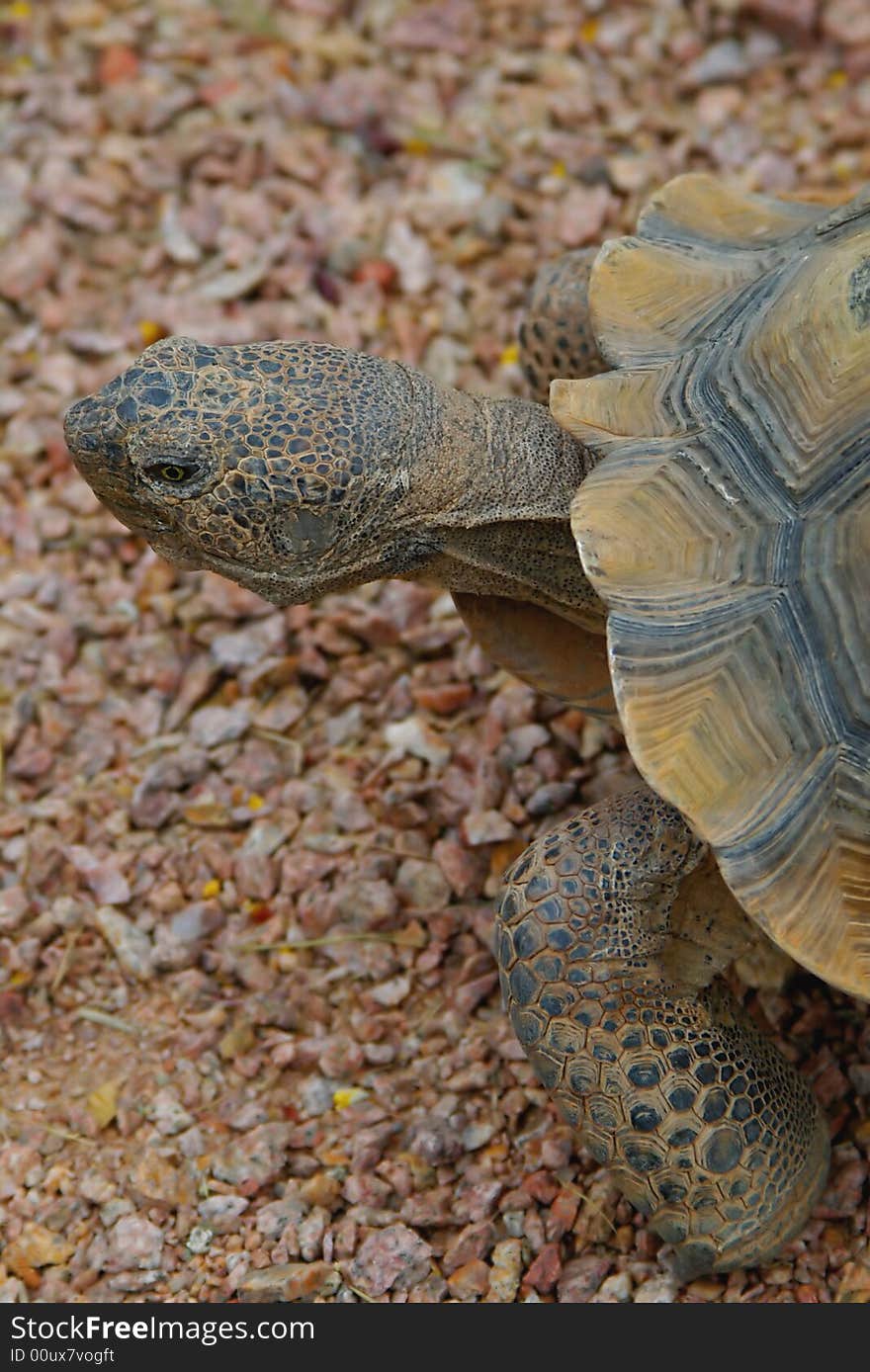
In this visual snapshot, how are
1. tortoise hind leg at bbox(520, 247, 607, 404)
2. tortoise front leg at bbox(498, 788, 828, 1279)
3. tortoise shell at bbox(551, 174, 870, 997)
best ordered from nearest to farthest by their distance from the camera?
tortoise shell at bbox(551, 174, 870, 997) < tortoise front leg at bbox(498, 788, 828, 1279) < tortoise hind leg at bbox(520, 247, 607, 404)

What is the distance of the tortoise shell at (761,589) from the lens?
7.98 feet

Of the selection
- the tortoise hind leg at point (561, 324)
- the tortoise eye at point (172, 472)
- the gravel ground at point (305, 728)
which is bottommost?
the gravel ground at point (305, 728)

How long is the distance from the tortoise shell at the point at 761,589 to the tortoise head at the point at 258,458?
0.42 m

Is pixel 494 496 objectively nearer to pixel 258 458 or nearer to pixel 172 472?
pixel 258 458

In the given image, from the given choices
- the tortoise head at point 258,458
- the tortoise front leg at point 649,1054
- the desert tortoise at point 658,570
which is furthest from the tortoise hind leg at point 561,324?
the tortoise front leg at point 649,1054

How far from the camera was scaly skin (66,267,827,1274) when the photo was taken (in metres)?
2.68

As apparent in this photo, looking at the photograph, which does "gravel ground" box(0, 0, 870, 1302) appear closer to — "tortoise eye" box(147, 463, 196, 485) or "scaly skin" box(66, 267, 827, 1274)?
"scaly skin" box(66, 267, 827, 1274)

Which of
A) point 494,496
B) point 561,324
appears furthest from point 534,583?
point 561,324

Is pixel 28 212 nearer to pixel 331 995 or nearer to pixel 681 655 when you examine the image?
pixel 331 995

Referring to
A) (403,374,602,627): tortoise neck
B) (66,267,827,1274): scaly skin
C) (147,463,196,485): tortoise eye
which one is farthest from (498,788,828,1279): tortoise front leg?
(147,463,196,485): tortoise eye

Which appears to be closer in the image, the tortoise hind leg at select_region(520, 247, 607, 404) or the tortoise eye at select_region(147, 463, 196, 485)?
the tortoise eye at select_region(147, 463, 196, 485)

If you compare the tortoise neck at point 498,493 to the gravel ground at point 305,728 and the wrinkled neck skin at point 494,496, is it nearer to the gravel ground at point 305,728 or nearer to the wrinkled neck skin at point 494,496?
the wrinkled neck skin at point 494,496

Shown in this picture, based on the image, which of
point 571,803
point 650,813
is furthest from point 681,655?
point 571,803

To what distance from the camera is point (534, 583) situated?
300 cm
